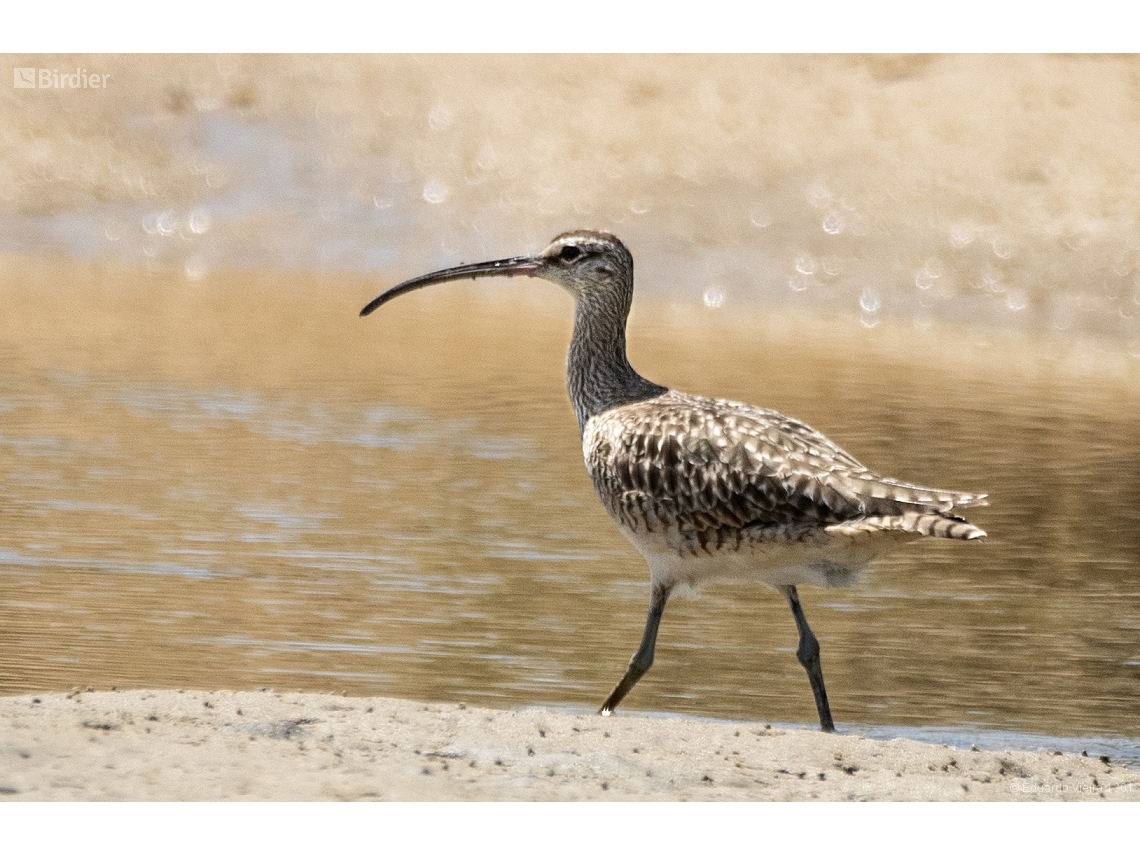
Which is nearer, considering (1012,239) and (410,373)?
(410,373)

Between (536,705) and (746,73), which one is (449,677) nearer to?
(536,705)

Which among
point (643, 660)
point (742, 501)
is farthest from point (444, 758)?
point (742, 501)

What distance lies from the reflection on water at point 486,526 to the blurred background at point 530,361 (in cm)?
4

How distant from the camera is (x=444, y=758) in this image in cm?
664

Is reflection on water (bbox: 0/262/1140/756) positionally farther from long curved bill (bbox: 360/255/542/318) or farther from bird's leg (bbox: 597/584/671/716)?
long curved bill (bbox: 360/255/542/318)

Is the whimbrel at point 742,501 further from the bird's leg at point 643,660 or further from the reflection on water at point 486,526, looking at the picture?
the reflection on water at point 486,526

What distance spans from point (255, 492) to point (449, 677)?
14.2ft

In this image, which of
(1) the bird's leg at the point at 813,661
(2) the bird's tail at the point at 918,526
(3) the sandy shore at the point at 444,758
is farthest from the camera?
(1) the bird's leg at the point at 813,661

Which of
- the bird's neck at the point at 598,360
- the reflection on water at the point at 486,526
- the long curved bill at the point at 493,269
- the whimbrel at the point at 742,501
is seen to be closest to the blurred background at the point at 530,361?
the reflection on water at the point at 486,526

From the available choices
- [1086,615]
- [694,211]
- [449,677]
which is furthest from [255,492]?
[694,211]

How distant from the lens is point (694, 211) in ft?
73.0

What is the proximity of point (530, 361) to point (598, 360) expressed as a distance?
991 centimetres

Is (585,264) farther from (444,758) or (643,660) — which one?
(444,758)

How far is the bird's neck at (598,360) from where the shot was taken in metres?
8.73
